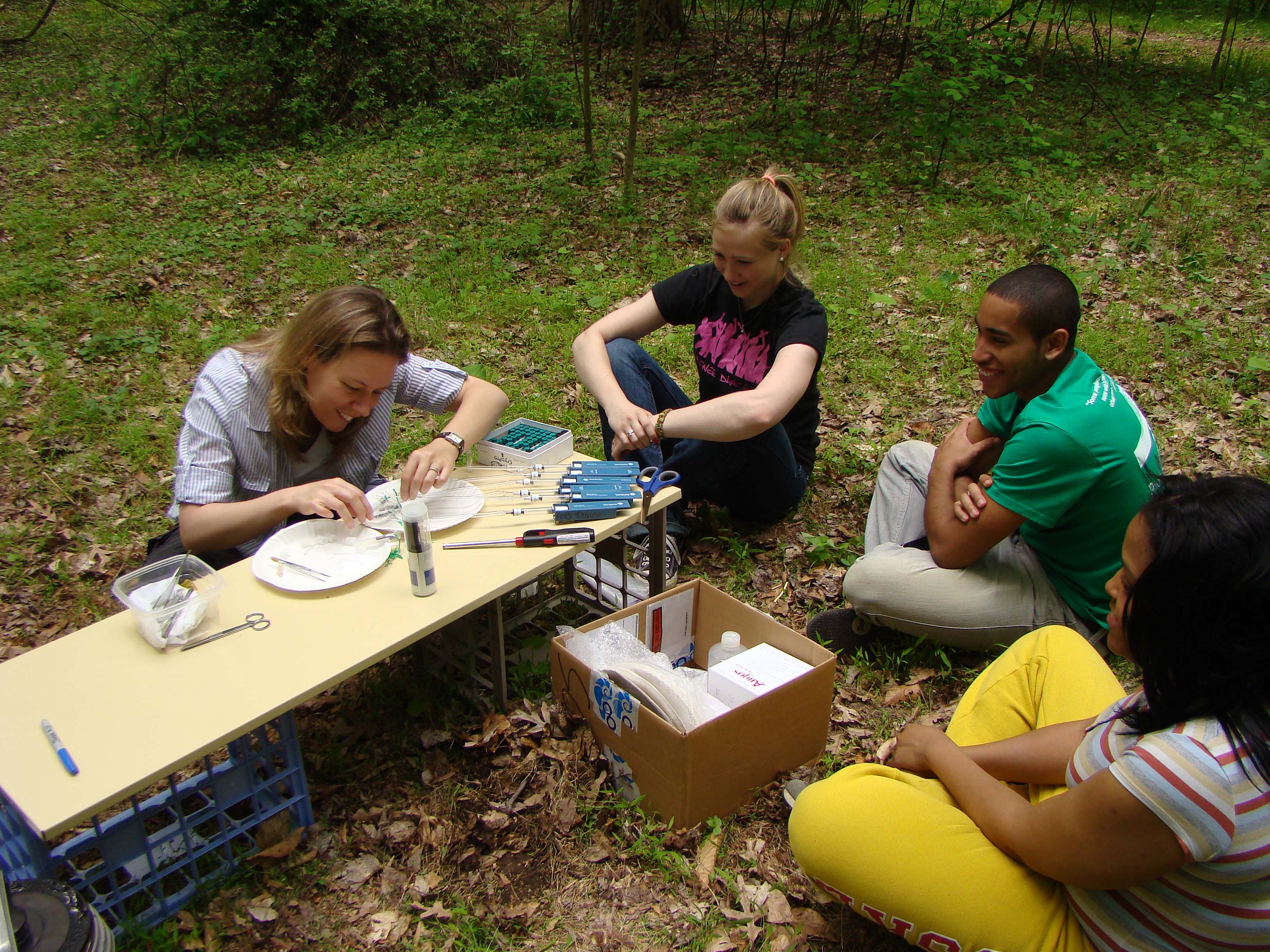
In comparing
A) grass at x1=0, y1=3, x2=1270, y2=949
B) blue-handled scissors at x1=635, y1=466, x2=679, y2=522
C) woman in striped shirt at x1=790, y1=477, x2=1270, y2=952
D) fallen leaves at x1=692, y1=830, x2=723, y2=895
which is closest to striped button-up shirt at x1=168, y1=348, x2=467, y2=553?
grass at x1=0, y1=3, x2=1270, y2=949

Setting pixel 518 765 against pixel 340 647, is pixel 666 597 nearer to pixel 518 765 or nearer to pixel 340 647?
pixel 518 765

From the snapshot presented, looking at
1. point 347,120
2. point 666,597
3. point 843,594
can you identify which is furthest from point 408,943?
point 347,120

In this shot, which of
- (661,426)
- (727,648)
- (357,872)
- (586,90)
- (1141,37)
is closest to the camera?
(357,872)

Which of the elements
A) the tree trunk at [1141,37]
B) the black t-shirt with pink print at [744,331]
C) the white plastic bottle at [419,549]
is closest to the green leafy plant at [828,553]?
the black t-shirt with pink print at [744,331]

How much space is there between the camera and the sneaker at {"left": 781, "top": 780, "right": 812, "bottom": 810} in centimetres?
228

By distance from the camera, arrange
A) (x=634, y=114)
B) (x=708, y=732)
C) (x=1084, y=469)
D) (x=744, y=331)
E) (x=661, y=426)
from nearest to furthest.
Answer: (x=708, y=732) → (x=1084, y=469) → (x=661, y=426) → (x=744, y=331) → (x=634, y=114)

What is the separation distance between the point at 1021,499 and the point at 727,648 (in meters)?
0.98

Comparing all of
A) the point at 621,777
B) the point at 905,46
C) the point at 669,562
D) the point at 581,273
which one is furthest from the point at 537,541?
the point at 905,46

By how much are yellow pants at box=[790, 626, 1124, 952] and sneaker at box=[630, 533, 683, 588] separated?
1.35 m

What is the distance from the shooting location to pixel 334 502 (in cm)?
227

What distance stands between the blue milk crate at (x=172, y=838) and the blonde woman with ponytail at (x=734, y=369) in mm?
1519

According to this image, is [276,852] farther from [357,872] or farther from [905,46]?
[905,46]

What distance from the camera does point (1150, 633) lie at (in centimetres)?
140

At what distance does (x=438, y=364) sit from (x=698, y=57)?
8399 mm
